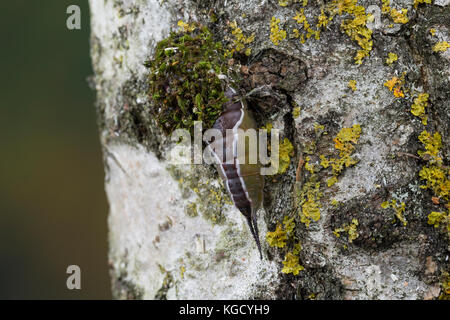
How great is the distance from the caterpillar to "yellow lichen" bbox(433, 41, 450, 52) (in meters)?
0.45

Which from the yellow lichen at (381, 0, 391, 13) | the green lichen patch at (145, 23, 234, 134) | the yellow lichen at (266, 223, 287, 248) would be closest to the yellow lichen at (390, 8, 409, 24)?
the yellow lichen at (381, 0, 391, 13)

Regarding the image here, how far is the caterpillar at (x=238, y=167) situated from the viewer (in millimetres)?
1130

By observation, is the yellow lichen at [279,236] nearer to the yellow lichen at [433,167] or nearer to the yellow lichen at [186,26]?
the yellow lichen at [433,167]

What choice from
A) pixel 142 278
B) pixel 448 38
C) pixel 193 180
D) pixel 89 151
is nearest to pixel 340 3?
pixel 448 38

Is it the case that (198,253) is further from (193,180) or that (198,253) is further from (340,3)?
(340,3)

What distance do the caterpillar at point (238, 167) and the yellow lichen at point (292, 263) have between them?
0.07m

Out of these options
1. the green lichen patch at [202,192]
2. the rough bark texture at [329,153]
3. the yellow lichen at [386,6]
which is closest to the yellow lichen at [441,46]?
the rough bark texture at [329,153]

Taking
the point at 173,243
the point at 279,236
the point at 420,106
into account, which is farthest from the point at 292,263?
the point at 420,106

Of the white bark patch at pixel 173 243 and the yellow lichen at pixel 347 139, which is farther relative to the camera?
the white bark patch at pixel 173 243

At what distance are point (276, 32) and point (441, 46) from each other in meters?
0.38

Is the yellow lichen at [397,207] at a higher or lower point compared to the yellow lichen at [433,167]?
lower

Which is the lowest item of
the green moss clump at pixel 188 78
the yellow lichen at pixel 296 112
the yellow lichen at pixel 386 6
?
the yellow lichen at pixel 296 112

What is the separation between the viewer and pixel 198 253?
1.28 m

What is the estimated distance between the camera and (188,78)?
118 centimetres
